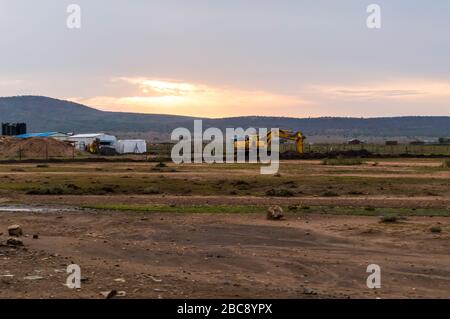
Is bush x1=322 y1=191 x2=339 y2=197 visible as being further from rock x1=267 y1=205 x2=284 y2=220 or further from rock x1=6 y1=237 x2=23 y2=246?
rock x1=6 y1=237 x2=23 y2=246

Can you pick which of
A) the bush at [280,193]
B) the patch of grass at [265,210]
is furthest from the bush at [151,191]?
the patch of grass at [265,210]

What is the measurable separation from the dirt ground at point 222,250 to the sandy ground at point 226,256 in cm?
3

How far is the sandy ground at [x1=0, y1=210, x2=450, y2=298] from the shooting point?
41.6 feet

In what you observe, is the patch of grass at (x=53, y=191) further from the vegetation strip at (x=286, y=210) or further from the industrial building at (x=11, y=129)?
the industrial building at (x=11, y=129)

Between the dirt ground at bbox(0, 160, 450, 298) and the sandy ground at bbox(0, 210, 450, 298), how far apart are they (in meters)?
0.03

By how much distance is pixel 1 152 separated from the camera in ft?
291

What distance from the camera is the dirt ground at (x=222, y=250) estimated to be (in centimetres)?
1278

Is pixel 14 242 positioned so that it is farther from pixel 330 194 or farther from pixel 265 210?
pixel 330 194

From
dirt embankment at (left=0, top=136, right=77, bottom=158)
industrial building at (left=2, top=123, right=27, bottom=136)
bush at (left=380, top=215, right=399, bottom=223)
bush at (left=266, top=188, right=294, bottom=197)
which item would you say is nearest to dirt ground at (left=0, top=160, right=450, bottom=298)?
bush at (left=380, top=215, right=399, bottom=223)

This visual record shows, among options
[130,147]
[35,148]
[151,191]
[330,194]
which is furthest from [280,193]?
[130,147]

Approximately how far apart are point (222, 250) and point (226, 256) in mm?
943

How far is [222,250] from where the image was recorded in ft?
57.3
